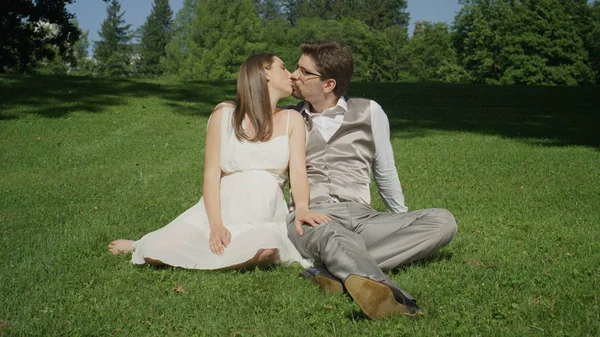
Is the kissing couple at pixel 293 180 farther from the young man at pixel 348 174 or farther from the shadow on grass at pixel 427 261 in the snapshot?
the shadow on grass at pixel 427 261

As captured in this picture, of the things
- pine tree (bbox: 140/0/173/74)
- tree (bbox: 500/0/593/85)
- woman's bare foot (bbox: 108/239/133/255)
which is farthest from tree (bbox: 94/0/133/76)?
woman's bare foot (bbox: 108/239/133/255)

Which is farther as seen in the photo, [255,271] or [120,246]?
[120,246]

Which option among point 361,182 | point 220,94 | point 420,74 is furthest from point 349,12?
point 361,182

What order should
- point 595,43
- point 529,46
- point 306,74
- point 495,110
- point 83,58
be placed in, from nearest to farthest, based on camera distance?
point 306,74, point 495,110, point 595,43, point 529,46, point 83,58

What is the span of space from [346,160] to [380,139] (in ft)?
1.19

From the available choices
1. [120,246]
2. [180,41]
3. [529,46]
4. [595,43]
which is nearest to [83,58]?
[180,41]

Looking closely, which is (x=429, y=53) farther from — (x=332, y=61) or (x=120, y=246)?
(x=120, y=246)

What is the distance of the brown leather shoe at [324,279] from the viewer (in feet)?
16.6

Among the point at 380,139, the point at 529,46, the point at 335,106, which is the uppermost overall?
the point at 529,46

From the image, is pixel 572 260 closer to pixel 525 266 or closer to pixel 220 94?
pixel 525 266

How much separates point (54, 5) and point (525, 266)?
87.7 ft

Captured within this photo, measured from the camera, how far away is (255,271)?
574cm

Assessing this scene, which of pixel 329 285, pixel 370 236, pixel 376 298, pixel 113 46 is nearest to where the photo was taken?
pixel 376 298

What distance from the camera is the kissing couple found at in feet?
18.6
